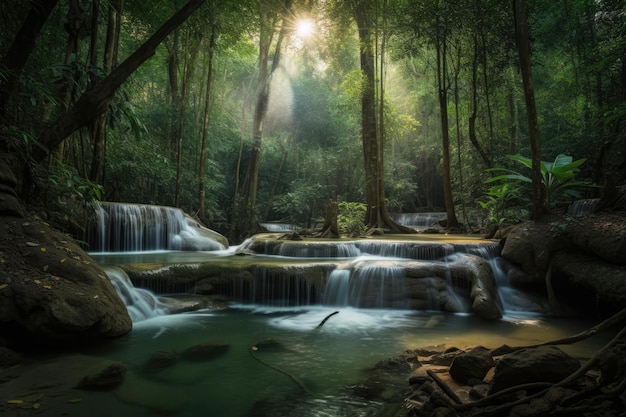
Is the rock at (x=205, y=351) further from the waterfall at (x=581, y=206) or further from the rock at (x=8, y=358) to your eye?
the waterfall at (x=581, y=206)

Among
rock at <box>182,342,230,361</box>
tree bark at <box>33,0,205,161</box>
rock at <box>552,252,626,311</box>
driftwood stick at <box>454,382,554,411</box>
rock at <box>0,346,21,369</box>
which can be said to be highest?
tree bark at <box>33,0,205,161</box>

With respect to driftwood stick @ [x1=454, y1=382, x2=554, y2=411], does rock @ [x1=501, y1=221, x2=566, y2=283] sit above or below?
above

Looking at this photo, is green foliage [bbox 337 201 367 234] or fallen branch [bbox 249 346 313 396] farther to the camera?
green foliage [bbox 337 201 367 234]

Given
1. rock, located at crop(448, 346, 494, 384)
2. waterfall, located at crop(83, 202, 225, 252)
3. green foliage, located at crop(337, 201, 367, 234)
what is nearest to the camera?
rock, located at crop(448, 346, 494, 384)

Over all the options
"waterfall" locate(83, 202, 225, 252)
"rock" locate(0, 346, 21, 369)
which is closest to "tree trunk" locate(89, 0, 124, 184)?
"waterfall" locate(83, 202, 225, 252)

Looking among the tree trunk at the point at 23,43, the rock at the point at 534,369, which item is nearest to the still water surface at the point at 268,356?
the rock at the point at 534,369

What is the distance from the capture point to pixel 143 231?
36.4ft

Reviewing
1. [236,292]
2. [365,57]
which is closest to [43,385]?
[236,292]

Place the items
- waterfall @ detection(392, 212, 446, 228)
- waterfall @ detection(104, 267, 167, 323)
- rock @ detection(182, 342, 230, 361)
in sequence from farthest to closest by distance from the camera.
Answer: waterfall @ detection(392, 212, 446, 228) → waterfall @ detection(104, 267, 167, 323) → rock @ detection(182, 342, 230, 361)

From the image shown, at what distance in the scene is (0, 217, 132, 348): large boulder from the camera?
3773 mm

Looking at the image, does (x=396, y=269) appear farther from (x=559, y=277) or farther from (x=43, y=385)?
(x=43, y=385)

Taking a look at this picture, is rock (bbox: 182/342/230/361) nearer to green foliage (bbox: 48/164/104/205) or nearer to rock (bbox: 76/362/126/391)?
rock (bbox: 76/362/126/391)

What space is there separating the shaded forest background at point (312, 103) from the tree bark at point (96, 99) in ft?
1.10

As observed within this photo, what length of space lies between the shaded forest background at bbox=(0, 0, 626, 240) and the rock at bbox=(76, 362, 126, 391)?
118 inches
